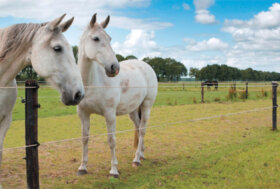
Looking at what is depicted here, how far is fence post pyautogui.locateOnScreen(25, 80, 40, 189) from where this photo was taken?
9.35ft

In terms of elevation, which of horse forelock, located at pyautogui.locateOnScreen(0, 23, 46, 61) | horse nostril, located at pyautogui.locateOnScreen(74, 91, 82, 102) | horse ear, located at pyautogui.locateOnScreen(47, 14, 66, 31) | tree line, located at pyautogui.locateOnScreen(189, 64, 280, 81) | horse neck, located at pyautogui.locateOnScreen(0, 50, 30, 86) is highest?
tree line, located at pyautogui.locateOnScreen(189, 64, 280, 81)

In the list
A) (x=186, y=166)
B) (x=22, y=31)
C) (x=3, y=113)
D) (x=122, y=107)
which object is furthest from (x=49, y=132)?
(x=22, y=31)

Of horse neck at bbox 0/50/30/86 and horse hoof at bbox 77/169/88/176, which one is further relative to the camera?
horse hoof at bbox 77/169/88/176

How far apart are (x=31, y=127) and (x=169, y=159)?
2989 millimetres

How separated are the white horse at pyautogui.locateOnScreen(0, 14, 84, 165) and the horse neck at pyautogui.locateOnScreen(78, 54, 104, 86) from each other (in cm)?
135

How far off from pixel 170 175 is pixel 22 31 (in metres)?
2.93

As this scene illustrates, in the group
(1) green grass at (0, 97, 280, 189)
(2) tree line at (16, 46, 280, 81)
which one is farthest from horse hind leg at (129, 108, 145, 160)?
(2) tree line at (16, 46, 280, 81)

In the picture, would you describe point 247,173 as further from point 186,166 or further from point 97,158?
point 97,158

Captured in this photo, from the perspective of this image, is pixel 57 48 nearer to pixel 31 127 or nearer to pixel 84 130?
pixel 31 127

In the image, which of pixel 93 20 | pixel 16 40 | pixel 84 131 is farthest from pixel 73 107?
pixel 16 40

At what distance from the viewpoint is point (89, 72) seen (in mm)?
3891

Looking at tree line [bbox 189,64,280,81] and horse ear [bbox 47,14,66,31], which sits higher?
tree line [bbox 189,64,280,81]

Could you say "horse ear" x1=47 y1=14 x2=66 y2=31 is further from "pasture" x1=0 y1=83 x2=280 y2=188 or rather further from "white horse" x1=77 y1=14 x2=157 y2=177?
"pasture" x1=0 y1=83 x2=280 y2=188

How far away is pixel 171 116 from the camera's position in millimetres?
10766
